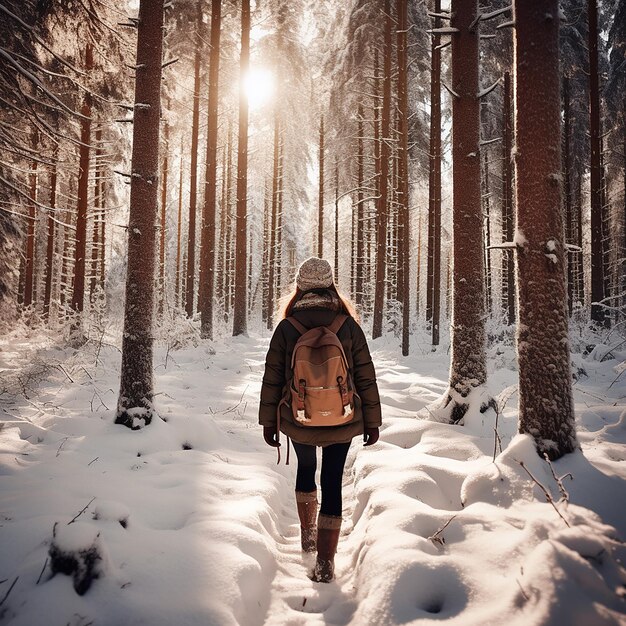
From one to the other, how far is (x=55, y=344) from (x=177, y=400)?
243 inches

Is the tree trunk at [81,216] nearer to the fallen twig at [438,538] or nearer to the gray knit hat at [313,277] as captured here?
the gray knit hat at [313,277]

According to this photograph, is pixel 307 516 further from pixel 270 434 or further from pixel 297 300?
pixel 297 300

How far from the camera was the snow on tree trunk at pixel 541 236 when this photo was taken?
10.1 feet

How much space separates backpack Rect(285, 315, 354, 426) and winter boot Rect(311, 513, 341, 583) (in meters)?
0.74

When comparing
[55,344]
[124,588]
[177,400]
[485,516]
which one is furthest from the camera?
[55,344]

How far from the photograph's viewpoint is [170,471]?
12.2 ft

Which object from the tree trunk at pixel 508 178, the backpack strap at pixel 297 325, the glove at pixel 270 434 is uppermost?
the tree trunk at pixel 508 178

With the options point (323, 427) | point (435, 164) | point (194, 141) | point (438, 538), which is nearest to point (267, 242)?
point (194, 141)

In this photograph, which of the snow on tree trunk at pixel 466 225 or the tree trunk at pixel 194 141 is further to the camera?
the tree trunk at pixel 194 141

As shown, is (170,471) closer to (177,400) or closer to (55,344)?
(177,400)

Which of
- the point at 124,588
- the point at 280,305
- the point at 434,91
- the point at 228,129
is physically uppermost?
the point at 228,129

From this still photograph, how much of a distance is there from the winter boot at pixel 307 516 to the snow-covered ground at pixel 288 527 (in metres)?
0.11

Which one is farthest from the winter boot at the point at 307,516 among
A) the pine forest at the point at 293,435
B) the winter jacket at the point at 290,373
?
the winter jacket at the point at 290,373

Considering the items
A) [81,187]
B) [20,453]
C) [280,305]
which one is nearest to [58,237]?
[81,187]
